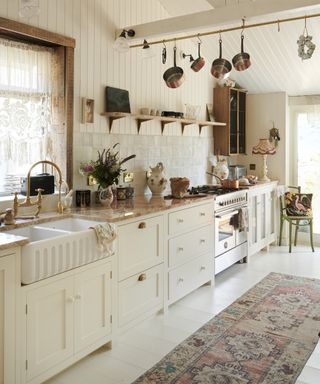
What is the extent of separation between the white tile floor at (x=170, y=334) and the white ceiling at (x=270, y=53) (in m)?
2.46

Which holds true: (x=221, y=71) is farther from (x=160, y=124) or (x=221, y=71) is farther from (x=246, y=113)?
(x=246, y=113)

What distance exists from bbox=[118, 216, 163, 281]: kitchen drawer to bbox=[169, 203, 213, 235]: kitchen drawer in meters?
0.19

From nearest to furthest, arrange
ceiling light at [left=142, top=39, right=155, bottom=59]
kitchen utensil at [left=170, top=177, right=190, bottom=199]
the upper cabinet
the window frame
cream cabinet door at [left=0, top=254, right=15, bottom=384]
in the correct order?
cream cabinet door at [left=0, top=254, right=15, bottom=384] → the window frame → ceiling light at [left=142, top=39, right=155, bottom=59] → kitchen utensil at [left=170, top=177, right=190, bottom=199] → the upper cabinet

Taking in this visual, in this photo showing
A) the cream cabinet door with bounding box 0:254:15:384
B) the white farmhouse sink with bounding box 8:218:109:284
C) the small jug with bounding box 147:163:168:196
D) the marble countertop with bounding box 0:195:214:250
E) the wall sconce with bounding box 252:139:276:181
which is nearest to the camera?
the cream cabinet door with bounding box 0:254:15:384

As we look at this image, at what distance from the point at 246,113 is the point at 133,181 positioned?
9.18 feet

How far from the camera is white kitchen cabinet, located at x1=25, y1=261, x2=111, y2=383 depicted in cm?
232

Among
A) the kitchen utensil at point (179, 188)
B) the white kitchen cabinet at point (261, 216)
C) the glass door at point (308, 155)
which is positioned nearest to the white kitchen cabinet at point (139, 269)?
the kitchen utensil at point (179, 188)

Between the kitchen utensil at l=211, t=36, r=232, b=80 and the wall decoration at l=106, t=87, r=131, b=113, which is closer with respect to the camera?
the kitchen utensil at l=211, t=36, r=232, b=80

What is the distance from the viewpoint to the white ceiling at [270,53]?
446 centimetres

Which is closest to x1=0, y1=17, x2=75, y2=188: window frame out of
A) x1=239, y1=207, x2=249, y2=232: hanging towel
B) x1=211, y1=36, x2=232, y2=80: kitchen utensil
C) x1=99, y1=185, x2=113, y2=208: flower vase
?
x1=99, y1=185, x2=113, y2=208: flower vase

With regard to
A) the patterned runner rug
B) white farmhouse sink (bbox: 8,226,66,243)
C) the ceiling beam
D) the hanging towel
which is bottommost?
the patterned runner rug

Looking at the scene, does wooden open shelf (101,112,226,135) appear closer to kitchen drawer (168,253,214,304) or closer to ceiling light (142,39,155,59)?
ceiling light (142,39,155,59)

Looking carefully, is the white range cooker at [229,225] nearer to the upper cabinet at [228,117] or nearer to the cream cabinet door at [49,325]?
the upper cabinet at [228,117]

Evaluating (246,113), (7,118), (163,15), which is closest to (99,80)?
(7,118)
